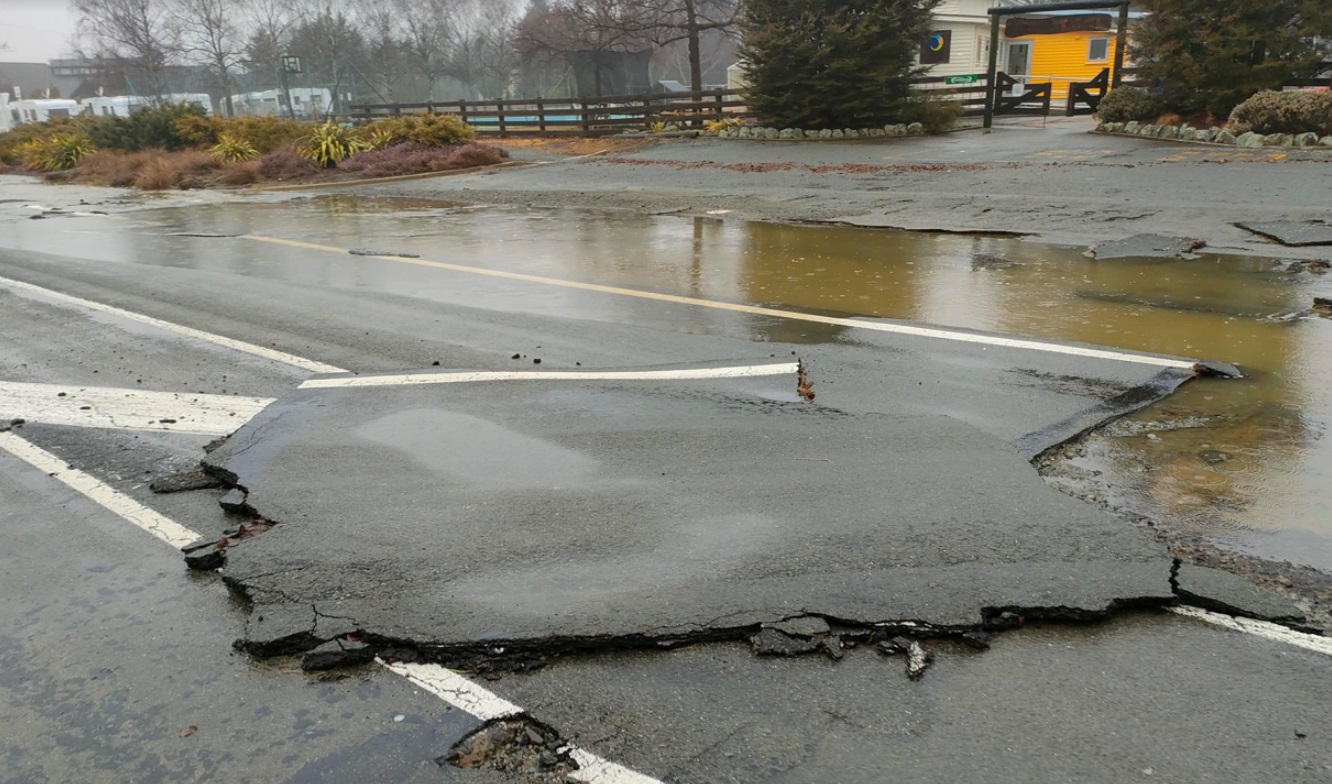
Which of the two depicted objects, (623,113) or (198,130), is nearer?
(198,130)

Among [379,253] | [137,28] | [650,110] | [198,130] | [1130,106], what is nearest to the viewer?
[379,253]

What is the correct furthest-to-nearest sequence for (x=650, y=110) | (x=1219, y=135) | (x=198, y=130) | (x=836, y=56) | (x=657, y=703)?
(x=650, y=110) < (x=198, y=130) < (x=836, y=56) < (x=1219, y=135) < (x=657, y=703)

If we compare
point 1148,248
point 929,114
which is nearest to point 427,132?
point 929,114

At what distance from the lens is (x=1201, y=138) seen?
754 inches

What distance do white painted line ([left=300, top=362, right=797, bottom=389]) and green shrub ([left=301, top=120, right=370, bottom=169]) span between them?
21.3 m

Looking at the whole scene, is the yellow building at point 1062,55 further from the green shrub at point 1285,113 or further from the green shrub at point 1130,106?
the green shrub at point 1285,113

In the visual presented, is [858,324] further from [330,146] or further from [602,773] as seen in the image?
[330,146]

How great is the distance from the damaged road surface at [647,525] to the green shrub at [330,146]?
22.3m

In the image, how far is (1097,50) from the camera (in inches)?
1547

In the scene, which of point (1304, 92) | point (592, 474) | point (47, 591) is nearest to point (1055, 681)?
point (592, 474)

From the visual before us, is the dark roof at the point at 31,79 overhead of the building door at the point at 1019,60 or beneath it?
overhead

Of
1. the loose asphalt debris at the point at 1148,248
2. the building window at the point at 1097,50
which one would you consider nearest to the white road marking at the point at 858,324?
the loose asphalt debris at the point at 1148,248

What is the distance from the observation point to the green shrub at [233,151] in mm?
27375

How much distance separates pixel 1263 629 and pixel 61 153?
3644 cm
